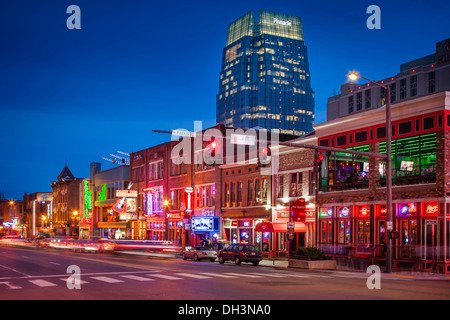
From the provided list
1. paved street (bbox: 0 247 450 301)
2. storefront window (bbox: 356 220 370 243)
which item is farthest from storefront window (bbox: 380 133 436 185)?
paved street (bbox: 0 247 450 301)

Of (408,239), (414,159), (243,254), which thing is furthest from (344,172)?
(243,254)

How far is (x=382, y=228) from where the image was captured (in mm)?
34125

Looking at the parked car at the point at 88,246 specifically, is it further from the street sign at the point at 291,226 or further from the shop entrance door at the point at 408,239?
the shop entrance door at the point at 408,239

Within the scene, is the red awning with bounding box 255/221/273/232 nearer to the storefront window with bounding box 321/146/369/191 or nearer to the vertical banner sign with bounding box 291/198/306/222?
the vertical banner sign with bounding box 291/198/306/222

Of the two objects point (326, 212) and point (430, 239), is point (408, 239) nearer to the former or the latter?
point (430, 239)

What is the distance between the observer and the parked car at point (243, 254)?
35.6 metres

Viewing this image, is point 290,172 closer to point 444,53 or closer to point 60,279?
point 60,279

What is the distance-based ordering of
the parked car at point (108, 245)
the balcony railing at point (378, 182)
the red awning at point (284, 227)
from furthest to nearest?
the parked car at point (108, 245)
the red awning at point (284, 227)
the balcony railing at point (378, 182)

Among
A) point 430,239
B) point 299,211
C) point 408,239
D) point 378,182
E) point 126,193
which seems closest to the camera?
point 430,239

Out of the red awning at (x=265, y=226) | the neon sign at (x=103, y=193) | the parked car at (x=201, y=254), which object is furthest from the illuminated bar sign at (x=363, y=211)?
the neon sign at (x=103, y=193)

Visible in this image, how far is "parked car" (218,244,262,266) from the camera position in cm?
3562

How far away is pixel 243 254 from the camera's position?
3591 cm

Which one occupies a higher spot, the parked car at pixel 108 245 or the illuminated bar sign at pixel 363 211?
the illuminated bar sign at pixel 363 211

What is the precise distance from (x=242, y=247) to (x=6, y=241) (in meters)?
65.2
